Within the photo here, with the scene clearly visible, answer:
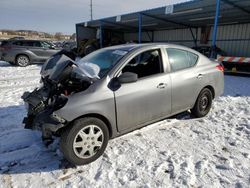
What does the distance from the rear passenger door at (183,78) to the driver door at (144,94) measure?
0.19 m

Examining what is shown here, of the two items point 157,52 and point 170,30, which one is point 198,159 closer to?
point 157,52

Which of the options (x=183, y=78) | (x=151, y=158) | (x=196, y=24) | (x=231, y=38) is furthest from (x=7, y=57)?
(x=231, y=38)

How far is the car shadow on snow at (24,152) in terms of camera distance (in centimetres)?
282

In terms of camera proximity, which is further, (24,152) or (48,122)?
(24,152)

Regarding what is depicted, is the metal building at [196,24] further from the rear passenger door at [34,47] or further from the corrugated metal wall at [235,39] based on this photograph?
the rear passenger door at [34,47]

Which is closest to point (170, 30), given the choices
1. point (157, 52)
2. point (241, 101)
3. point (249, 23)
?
point (249, 23)

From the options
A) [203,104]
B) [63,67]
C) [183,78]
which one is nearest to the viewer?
[63,67]

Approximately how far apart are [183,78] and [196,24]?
15.3m

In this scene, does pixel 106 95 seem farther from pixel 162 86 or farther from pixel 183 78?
pixel 183 78

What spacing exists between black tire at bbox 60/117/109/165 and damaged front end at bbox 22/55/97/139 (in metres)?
0.14

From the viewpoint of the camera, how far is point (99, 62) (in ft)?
11.6

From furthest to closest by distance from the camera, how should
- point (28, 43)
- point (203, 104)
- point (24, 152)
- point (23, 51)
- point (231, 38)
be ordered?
point (231, 38) → point (28, 43) → point (23, 51) → point (203, 104) → point (24, 152)

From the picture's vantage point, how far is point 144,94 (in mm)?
3232

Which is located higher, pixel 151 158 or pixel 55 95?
pixel 55 95
